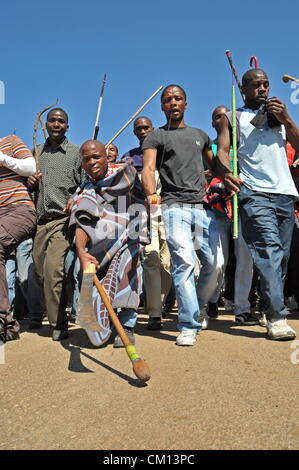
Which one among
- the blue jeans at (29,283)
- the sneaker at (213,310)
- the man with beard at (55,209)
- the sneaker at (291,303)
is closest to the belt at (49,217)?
the man with beard at (55,209)

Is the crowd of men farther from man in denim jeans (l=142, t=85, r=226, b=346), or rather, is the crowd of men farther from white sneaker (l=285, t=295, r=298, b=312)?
white sneaker (l=285, t=295, r=298, b=312)

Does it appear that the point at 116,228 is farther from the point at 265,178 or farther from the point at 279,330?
the point at 279,330

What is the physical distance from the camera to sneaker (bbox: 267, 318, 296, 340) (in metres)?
3.17

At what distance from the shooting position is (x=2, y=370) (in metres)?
2.86

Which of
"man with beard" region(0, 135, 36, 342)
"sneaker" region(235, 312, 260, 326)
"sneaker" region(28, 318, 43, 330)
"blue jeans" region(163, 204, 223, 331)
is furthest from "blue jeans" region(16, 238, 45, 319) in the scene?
"sneaker" region(235, 312, 260, 326)

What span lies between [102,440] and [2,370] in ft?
4.31

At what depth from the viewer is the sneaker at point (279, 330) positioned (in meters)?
3.17

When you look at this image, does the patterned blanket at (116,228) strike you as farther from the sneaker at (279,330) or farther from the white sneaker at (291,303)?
the white sneaker at (291,303)

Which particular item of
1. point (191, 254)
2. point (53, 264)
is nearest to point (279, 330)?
point (191, 254)

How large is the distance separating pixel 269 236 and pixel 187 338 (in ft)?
3.13

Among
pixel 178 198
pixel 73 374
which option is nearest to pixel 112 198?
pixel 178 198

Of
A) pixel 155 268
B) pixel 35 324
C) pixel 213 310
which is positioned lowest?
pixel 35 324

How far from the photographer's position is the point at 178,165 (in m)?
3.69

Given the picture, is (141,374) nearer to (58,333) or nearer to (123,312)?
(123,312)
